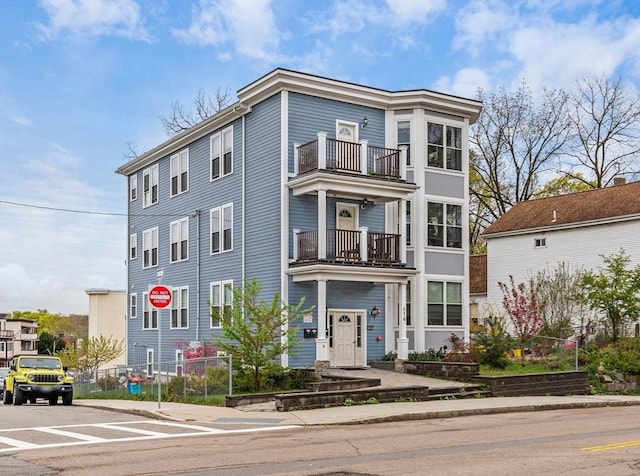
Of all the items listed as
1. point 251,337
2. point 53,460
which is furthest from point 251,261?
point 53,460

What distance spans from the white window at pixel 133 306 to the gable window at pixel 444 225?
17365mm

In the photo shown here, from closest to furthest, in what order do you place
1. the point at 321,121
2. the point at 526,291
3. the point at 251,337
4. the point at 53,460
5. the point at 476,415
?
1. the point at 53,460
2. the point at 476,415
3. the point at 251,337
4. the point at 321,121
5. the point at 526,291

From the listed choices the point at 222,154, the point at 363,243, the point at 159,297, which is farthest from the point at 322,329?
the point at 222,154

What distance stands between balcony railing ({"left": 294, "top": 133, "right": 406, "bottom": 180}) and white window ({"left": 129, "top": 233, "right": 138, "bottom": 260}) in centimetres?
1604

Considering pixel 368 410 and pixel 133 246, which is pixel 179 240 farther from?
pixel 368 410

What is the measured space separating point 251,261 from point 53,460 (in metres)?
18.3

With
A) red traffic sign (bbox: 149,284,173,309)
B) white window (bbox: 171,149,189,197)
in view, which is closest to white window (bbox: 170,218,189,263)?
white window (bbox: 171,149,189,197)

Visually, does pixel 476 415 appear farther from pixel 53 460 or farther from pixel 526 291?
pixel 526 291

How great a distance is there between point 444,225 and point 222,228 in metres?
8.70

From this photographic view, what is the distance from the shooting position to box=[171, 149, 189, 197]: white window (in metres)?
35.8

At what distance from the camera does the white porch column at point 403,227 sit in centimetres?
2927

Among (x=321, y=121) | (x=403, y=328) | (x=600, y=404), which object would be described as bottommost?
(x=600, y=404)

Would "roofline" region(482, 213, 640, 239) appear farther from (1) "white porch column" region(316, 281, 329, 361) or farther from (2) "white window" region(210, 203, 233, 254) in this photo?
(2) "white window" region(210, 203, 233, 254)

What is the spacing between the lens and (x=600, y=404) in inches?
888
